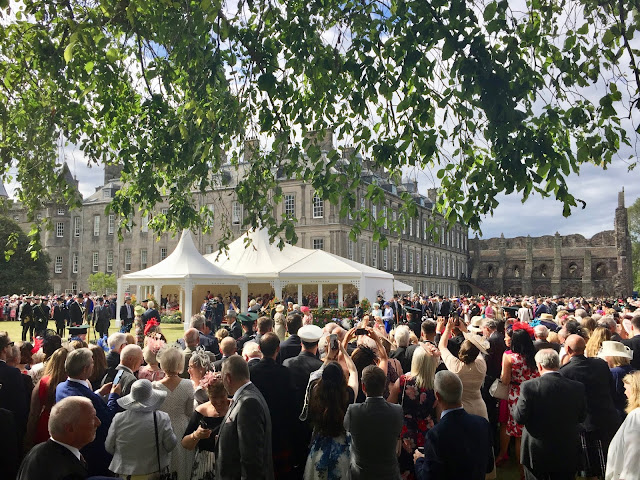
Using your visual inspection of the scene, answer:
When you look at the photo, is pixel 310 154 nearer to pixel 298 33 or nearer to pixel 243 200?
pixel 298 33

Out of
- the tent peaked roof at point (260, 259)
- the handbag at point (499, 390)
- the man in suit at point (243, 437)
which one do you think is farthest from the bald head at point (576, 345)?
the tent peaked roof at point (260, 259)

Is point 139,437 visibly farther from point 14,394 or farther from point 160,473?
point 14,394

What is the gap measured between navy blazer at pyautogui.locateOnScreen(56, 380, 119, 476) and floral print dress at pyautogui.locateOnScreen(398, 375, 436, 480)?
2579 mm

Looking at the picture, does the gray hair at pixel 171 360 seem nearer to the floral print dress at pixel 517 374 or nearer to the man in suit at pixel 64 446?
the man in suit at pixel 64 446

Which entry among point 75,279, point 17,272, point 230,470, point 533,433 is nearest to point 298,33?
point 230,470

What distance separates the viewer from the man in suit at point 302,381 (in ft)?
14.6

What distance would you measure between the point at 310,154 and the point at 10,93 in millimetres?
3687

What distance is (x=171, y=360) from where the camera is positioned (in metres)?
4.48

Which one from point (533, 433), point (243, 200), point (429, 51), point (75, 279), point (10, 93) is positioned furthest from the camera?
point (75, 279)

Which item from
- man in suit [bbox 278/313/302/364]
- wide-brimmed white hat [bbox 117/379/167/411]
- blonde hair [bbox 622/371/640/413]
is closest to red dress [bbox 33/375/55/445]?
wide-brimmed white hat [bbox 117/379/167/411]

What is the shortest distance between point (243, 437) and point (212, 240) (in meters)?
46.3

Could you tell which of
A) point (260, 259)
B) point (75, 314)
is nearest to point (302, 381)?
point (75, 314)

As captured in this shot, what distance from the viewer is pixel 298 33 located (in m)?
5.15

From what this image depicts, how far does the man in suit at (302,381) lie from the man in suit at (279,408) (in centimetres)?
7
